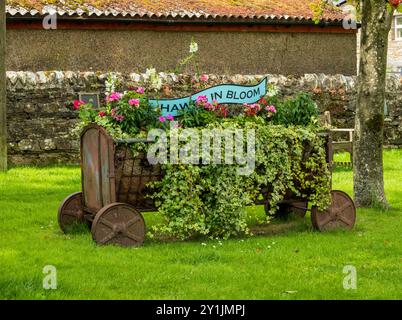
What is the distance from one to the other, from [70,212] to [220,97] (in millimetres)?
2192

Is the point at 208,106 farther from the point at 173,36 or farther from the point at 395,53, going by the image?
the point at 395,53

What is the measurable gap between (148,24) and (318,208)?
11.9m

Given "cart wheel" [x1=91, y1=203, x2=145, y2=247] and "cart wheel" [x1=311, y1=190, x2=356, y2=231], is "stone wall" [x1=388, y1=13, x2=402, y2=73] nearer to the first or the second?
"cart wheel" [x1=311, y1=190, x2=356, y2=231]

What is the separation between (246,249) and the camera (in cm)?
841

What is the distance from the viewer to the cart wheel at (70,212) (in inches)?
370

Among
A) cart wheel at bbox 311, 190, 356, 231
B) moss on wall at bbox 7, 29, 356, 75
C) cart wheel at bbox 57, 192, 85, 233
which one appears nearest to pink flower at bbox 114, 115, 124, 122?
cart wheel at bbox 57, 192, 85, 233

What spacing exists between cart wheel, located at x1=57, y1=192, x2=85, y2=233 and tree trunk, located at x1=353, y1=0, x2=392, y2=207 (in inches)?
155

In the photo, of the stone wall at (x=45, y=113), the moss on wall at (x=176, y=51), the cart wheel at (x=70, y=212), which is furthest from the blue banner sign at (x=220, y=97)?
the moss on wall at (x=176, y=51)

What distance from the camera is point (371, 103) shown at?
1102cm

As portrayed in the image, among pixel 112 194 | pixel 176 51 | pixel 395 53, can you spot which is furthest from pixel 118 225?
pixel 395 53

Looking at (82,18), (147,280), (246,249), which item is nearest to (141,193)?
(246,249)

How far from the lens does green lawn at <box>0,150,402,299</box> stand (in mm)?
6621

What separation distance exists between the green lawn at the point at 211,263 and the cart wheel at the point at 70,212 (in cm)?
16

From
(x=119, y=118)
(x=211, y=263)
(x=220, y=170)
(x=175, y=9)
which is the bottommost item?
(x=211, y=263)
